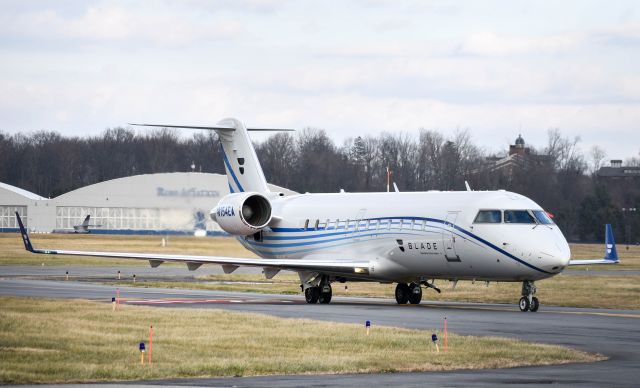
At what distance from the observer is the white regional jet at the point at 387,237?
32781 mm

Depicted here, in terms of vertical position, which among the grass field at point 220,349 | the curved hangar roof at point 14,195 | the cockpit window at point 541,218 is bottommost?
the grass field at point 220,349

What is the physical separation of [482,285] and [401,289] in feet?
30.7

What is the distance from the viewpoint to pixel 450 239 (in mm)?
33812

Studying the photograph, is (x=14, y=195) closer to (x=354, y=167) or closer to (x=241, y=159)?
(x=354, y=167)

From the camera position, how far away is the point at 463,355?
847 inches

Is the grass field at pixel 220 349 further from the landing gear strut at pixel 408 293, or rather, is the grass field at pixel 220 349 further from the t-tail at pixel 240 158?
the t-tail at pixel 240 158

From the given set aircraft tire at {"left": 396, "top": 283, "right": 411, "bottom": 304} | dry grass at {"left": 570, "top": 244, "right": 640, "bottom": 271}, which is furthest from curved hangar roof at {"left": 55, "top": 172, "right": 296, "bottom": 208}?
aircraft tire at {"left": 396, "top": 283, "right": 411, "bottom": 304}

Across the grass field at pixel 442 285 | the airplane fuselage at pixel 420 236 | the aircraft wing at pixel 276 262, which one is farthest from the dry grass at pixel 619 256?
the aircraft wing at pixel 276 262

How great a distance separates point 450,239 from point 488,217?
130cm

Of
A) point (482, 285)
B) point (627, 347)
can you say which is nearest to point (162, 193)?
point (482, 285)

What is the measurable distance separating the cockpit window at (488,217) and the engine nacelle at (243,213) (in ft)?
31.0

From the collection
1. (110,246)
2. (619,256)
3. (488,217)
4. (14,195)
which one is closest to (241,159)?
(488,217)

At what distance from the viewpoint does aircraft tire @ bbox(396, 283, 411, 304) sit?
3734 cm

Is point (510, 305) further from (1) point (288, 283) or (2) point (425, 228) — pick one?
(1) point (288, 283)
